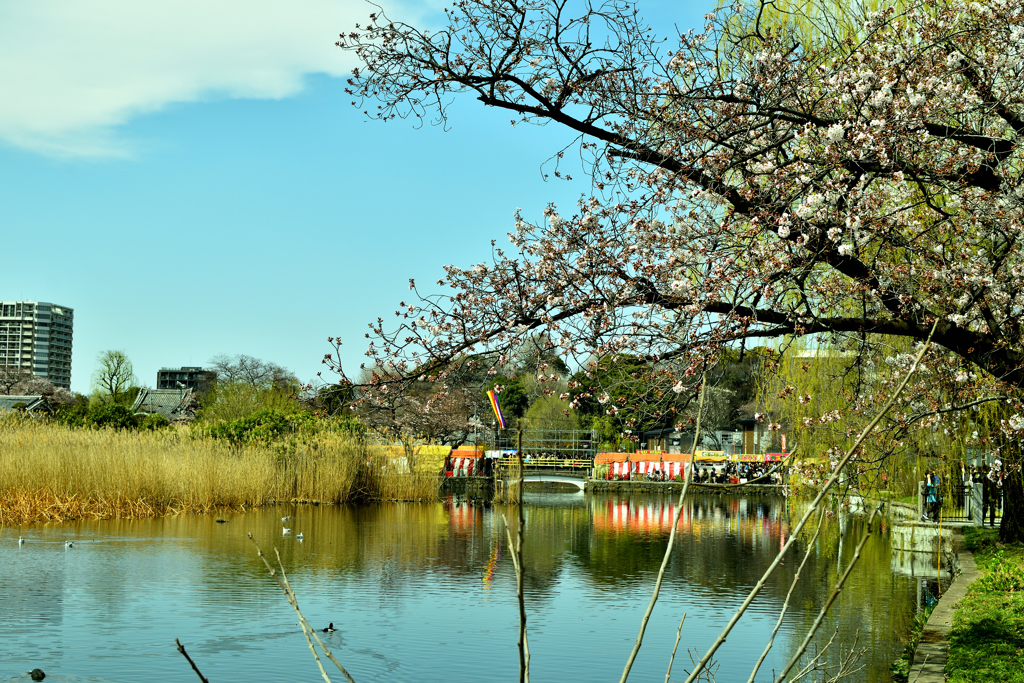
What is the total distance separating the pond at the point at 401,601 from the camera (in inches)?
362

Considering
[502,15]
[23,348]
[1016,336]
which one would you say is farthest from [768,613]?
[23,348]

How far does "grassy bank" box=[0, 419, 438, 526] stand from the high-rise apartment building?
456 feet

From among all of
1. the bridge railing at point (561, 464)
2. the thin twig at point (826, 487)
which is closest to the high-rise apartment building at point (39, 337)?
the bridge railing at point (561, 464)

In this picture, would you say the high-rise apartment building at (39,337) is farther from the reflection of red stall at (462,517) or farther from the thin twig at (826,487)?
the thin twig at (826,487)

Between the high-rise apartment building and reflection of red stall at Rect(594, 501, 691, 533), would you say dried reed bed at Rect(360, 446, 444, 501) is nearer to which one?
reflection of red stall at Rect(594, 501, 691, 533)

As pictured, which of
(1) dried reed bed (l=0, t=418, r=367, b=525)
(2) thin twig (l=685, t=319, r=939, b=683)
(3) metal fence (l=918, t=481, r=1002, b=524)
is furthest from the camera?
(1) dried reed bed (l=0, t=418, r=367, b=525)

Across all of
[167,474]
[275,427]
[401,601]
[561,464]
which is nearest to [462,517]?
[167,474]

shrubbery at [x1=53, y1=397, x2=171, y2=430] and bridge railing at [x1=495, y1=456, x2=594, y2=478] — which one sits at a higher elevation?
shrubbery at [x1=53, y1=397, x2=171, y2=430]

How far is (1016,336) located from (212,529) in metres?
15.1

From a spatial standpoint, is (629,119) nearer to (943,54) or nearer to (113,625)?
(943,54)

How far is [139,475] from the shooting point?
832 inches

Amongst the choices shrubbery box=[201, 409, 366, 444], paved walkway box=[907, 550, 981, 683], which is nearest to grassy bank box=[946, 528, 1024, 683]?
paved walkway box=[907, 550, 981, 683]

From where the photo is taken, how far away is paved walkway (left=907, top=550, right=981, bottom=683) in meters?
7.18

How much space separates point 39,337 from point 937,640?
16975 cm
